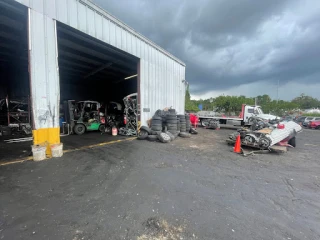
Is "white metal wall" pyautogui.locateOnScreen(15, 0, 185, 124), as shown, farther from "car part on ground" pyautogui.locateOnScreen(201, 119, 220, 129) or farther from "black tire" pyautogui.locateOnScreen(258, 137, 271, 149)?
"black tire" pyautogui.locateOnScreen(258, 137, 271, 149)

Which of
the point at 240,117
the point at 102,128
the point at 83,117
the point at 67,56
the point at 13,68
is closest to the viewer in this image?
the point at 67,56

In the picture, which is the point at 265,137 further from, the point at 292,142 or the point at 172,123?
the point at 172,123

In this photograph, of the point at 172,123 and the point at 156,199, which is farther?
the point at 172,123

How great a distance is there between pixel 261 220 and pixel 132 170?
2.91 meters

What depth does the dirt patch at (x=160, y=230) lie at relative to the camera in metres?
1.90

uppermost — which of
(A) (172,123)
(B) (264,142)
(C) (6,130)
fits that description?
(A) (172,123)

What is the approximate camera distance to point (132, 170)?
4.07m

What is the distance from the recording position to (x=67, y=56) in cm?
964

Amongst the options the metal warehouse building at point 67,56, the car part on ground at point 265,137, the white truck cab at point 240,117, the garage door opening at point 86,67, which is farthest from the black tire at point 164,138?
the white truck cab at point 240,117

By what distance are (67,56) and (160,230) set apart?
11143mm

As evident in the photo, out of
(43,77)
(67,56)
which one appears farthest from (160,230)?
(67,56)

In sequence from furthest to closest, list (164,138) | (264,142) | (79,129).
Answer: (79,129) < (164,138) < (264,142)

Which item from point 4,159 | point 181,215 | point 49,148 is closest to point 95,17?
point 49,148

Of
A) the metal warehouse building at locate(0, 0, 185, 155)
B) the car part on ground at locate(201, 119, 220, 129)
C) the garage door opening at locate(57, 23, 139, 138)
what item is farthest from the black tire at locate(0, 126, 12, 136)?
the car part on ground at locate(201, 119, 220, 129)
